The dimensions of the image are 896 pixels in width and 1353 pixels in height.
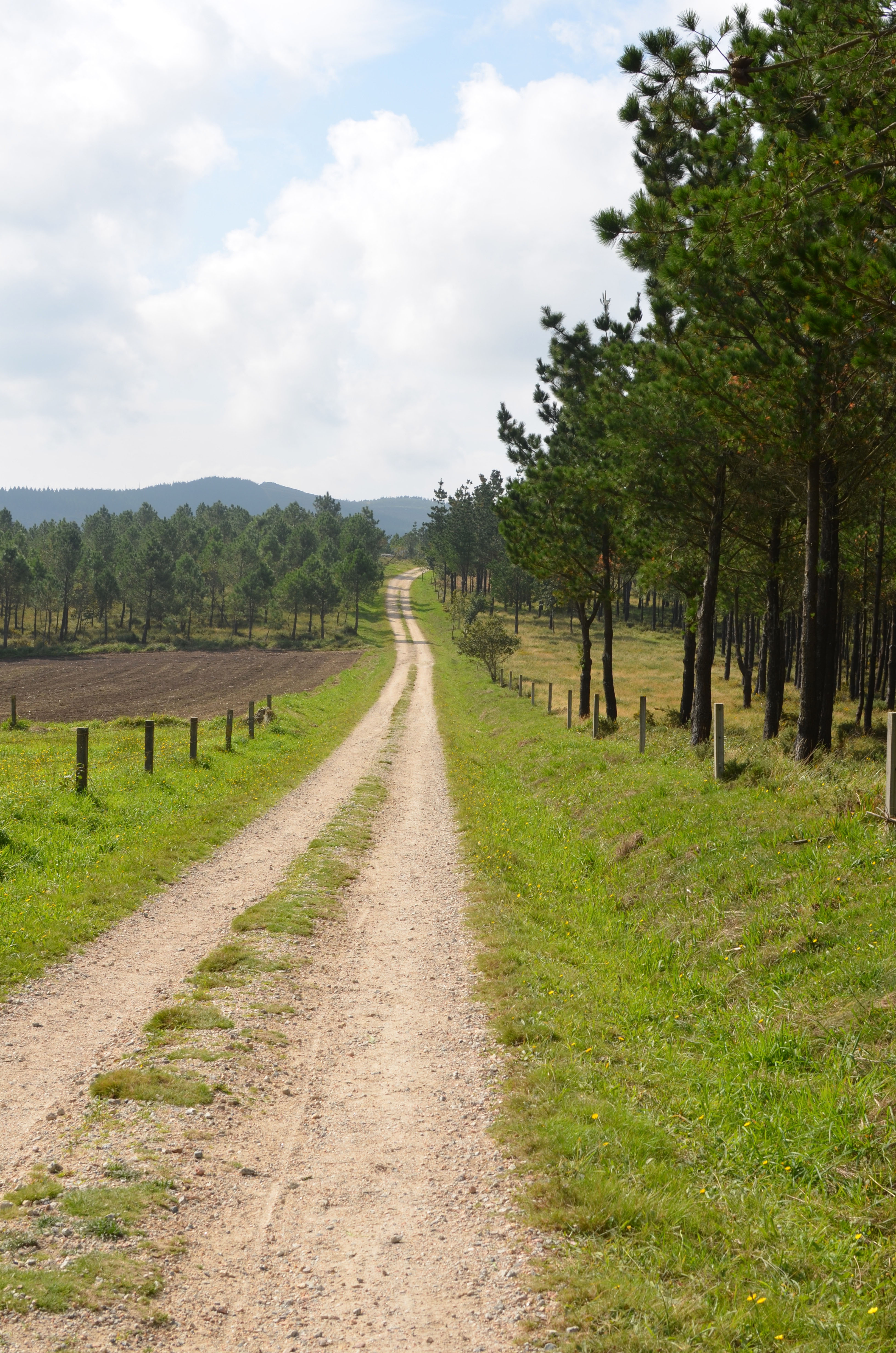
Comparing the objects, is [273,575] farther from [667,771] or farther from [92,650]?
[667,771]

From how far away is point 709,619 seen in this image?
73.0ft

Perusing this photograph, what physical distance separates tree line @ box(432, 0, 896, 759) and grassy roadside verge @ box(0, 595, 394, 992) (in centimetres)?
1113

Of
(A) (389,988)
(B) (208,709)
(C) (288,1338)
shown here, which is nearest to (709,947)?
(A) (389,988)

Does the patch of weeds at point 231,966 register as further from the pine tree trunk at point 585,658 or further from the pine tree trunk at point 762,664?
the pine tree trunk at point 762,664

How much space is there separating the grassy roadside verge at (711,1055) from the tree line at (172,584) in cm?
9380

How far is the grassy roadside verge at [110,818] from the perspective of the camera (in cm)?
1035

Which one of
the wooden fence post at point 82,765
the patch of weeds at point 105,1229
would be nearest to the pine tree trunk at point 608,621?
the wooden fence post at point 82,765

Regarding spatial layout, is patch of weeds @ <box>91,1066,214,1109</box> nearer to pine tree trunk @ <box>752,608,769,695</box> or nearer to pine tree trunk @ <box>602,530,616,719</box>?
pine tree trunk @ <box>602,530,616,719</box>

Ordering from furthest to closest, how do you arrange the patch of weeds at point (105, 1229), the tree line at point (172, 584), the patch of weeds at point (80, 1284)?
1. the tree line at point (172, 584)
2. the patch of weeds at point (105, 1229)
3. the patch of weeds at point (80, 1284)

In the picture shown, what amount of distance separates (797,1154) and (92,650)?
99.5 m

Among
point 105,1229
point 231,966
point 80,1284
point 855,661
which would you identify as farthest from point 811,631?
point 855,661

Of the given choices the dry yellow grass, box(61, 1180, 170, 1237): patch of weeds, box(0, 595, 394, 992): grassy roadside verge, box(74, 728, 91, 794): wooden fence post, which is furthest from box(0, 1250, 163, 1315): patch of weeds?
the dry yellow grass

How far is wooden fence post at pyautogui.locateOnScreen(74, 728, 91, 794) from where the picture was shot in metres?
16.2

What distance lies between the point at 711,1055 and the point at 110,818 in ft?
38.5
